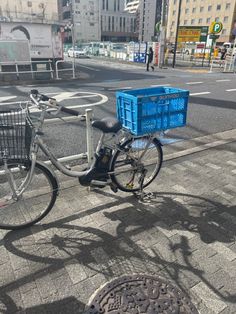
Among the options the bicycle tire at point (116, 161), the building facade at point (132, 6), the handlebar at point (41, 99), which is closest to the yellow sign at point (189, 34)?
the bicycle tire at point (116, 161)

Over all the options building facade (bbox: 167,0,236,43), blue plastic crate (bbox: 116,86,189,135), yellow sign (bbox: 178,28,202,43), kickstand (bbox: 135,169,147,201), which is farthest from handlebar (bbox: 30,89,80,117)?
building facade (bbox: 167,0,236,43)

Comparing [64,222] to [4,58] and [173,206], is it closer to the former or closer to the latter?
[173,206]

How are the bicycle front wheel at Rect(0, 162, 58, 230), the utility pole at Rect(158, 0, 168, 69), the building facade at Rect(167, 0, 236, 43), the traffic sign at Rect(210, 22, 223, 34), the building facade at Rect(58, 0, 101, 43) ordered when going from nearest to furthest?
the bicycle front wheel at Rect(0, 162, 58, 230) → the utility pole at Rect(158, 0, 168, 69) → the traffic sign at Rect(210, 22, 223, 34) → the building facade at Rect(167, 0, 236, 43) → the building facade at Rect(58, 0, 101, 43)

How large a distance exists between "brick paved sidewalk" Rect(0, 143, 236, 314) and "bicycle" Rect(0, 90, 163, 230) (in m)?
0.19

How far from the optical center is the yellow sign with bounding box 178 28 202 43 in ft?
82.4

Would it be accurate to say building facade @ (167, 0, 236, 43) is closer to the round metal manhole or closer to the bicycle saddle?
the bicycle saddle

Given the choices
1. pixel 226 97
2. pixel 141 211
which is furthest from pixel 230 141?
pixel 226 97

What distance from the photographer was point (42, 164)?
2.77 metres

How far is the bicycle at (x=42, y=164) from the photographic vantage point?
2.53 meters

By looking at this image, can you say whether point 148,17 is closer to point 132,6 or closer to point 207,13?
point 132,6

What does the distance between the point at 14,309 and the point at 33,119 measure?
166cm

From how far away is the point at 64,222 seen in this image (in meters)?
3.00

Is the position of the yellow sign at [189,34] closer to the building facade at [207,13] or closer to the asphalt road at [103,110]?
the asphalt road at [103,110]

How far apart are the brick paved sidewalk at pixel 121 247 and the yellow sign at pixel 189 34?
25.3 m
